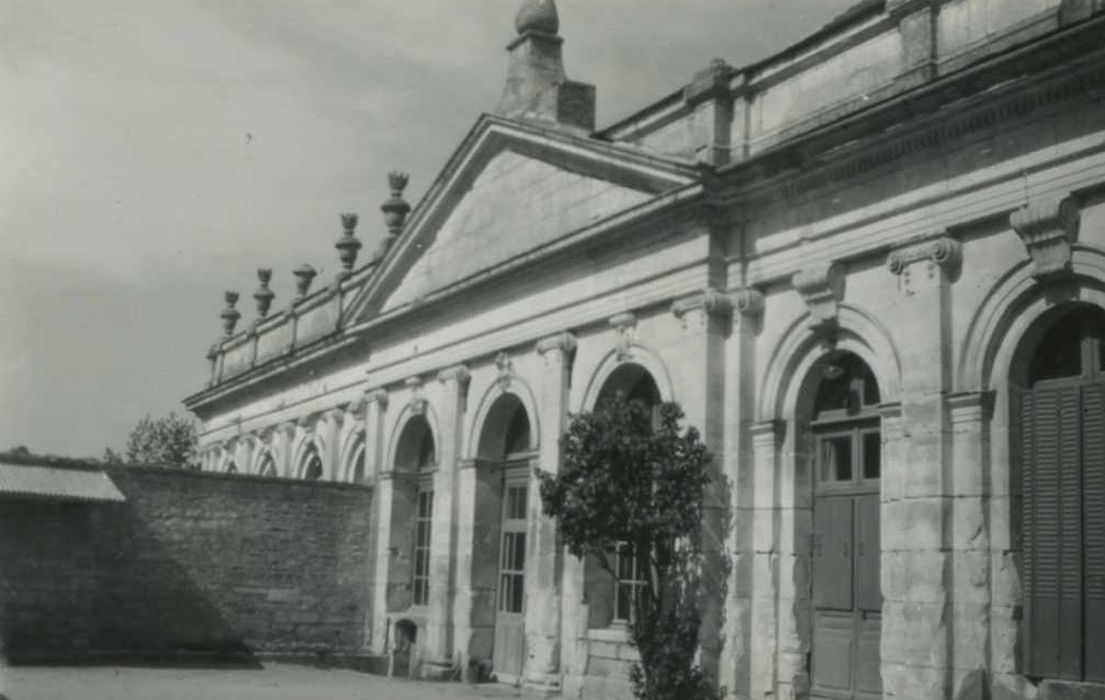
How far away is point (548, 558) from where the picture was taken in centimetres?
1616

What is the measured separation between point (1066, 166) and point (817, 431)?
3765 mm

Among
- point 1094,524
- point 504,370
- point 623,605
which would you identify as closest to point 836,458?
point 1094,524

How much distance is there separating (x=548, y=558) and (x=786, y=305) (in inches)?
185

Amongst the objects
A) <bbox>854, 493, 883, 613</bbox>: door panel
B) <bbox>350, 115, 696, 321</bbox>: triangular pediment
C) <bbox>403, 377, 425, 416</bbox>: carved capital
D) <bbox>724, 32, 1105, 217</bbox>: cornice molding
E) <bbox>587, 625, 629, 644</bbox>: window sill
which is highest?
<bbox>350, 115, 696, 321</bbox>: triangular pediment

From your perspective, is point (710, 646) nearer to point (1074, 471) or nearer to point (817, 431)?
point (817, 431)

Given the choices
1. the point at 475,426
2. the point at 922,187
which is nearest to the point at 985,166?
the point at 922,187

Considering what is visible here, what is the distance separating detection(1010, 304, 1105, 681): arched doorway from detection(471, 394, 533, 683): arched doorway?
7.84 m

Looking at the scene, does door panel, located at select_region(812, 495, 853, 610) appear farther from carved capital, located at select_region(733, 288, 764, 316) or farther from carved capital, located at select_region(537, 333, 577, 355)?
carved capital, located at select_region(537, 333, 577, 355)

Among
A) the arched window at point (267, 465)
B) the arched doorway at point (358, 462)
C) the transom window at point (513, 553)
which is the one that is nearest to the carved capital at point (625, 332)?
the transom window at point (513, 553)

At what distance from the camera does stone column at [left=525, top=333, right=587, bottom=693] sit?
620 inches

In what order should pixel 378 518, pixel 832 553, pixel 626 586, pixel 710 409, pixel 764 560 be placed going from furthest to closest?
pixel 378 518
pixel 626 586
pixel 710 409
pixel 764 560
pixel 832 553

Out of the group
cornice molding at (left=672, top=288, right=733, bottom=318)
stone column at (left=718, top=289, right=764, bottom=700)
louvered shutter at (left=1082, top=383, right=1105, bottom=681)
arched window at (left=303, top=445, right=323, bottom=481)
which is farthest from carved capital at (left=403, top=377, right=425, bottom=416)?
louvered shutter at (left=1082, top=383, right=1105, bottom=681)

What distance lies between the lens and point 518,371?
1762 cm

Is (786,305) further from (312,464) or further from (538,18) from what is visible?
(312,464)
